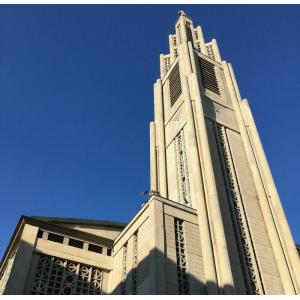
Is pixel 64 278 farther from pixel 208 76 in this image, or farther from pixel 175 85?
pixel 208 76

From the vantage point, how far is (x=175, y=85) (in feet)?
133

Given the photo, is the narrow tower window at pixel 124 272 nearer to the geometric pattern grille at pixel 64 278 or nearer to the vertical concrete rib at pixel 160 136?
the geometric pattern grille at pixel 64 278

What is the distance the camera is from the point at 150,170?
3453 centimetres

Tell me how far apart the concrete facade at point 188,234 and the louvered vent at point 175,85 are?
7.94ft

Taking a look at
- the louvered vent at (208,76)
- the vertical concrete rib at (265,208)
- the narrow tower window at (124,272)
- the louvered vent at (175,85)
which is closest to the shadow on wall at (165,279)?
the narrow tower window at (124,272)

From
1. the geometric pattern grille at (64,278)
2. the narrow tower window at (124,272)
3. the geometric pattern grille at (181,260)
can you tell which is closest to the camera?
the geometric pattern grille at (181,260)

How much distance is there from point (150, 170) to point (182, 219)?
1032 cm

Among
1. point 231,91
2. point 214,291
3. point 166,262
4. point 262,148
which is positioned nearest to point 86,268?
point 166,262

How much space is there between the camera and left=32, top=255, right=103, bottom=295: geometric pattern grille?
23.5 m

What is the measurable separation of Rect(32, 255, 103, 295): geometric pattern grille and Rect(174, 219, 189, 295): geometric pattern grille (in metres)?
7.00

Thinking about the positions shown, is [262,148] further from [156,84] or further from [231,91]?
[156,84]

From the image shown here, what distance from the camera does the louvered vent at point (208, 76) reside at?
1542 inches

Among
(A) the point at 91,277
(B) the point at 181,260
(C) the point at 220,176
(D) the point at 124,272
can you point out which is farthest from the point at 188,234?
(A) the point at 91,277

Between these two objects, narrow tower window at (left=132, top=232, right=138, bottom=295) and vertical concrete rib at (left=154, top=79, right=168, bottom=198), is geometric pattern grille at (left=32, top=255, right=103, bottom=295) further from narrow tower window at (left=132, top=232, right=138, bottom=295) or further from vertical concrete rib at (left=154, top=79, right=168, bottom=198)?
vertical concrete rib at (left=154, top=79, right=168, bottom=198)
